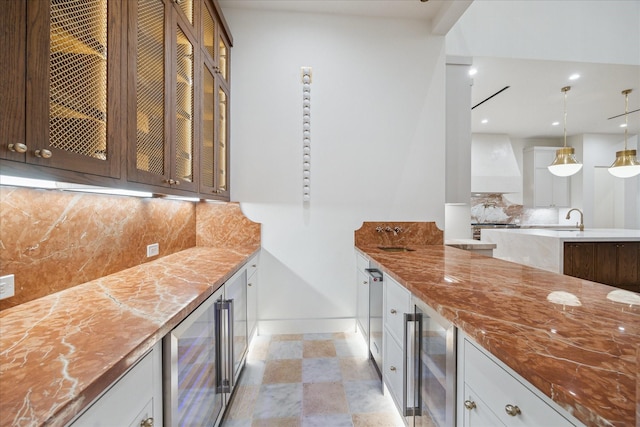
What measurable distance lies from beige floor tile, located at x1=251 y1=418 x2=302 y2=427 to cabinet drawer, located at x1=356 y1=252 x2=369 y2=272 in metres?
1.11

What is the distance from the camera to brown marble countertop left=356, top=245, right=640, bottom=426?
0.47m

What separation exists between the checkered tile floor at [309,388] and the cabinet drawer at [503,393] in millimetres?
1039

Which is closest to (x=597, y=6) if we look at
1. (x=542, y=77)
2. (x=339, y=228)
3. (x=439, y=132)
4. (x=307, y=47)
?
(x=542, y=77)

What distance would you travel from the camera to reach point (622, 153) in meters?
3.76

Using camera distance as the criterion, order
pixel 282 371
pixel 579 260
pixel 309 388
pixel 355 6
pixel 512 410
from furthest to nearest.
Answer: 1. pixel 579 260
2. pixel 355 6
3. pixel 282 371
4. pixel 309 388
5. pixel 512 410

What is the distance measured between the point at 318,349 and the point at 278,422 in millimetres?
806

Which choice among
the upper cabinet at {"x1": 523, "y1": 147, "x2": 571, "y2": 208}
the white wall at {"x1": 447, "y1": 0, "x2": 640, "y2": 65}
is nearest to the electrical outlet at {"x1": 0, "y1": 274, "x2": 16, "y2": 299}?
the white wall at {"x1": 447, "y1": 0, "x2": 640, "y2": 65}

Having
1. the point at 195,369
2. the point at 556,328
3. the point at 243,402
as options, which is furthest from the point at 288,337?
the point at 556,328

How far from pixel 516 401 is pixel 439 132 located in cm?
246

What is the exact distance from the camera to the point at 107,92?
985mm

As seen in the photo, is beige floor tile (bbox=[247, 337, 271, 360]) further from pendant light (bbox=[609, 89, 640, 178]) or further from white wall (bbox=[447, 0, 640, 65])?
pendant light (bbox=[609, 89, 640, 178])

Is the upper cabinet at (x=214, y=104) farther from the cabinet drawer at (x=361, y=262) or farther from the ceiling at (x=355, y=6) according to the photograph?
the cabinet drawer at (x=361, y=262)

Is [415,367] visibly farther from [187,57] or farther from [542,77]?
[542,77]

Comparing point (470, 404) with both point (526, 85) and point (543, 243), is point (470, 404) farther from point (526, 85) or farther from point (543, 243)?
point (526, 85)
